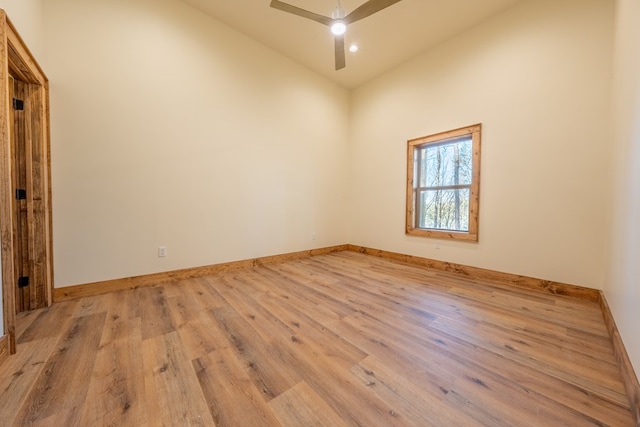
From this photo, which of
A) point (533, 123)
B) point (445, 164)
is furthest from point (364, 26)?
point (533, 123)

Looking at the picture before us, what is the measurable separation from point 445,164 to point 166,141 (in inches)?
157

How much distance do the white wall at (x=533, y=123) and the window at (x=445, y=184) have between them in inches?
4.8

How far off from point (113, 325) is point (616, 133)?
176 inches

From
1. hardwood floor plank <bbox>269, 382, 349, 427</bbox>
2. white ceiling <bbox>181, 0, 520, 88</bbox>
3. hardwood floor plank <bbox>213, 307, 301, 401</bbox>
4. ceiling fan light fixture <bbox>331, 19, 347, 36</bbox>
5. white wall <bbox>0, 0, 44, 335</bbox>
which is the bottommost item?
hardwood floor plank <bbox>213, 307, 301, 401</bbox>

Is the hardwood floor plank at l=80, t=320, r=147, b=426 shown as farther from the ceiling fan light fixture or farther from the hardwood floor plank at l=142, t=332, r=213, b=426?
the ceiling fan light fixture

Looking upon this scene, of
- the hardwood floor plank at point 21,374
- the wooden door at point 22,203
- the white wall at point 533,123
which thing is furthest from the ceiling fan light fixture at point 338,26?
the hardwood floor plank at point 21,374

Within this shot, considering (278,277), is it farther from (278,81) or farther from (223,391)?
(278,81)

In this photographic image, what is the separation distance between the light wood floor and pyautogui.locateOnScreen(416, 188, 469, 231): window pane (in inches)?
51.3

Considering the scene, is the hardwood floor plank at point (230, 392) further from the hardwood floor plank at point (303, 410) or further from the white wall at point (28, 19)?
the white wall at point (28, 19)

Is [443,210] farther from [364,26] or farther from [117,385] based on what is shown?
[117,385]

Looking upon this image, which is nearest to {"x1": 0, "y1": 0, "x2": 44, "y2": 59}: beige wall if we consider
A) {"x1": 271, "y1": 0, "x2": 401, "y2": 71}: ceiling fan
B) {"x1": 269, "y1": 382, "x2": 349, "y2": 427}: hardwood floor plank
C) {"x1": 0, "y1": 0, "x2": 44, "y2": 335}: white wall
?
{"x1": 0, "y1": 0, "x2": 44, "y2": 335}: white wall

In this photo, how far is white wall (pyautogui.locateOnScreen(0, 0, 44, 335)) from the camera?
1.73 m

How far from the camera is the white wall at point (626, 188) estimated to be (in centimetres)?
133

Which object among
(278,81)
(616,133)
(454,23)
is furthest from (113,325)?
(454,23)
